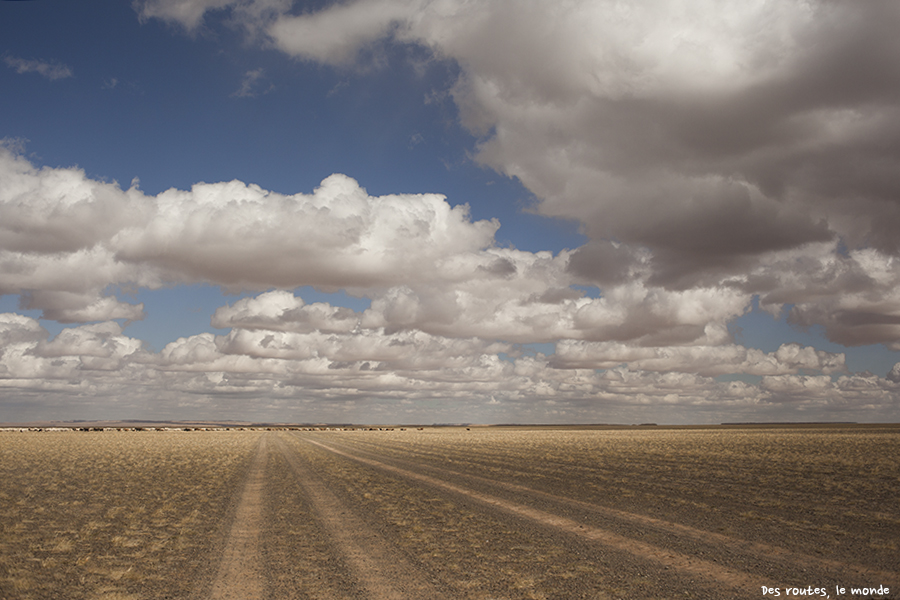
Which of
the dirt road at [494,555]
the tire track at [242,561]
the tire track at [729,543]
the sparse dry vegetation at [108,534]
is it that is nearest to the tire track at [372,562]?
the dirt road at [494,555]

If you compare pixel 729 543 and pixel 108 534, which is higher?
pixel 729 543

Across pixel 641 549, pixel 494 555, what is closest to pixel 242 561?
pixel 494 555

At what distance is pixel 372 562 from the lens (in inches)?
429

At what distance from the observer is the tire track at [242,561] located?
9094 mm

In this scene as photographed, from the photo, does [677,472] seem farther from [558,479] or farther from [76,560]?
[76,560]

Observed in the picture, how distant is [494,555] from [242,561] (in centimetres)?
510

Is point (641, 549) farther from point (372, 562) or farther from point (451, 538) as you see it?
point (372, 562)

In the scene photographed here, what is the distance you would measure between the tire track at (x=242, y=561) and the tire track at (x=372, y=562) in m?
1.71

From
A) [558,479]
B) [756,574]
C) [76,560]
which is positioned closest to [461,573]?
[756,574]

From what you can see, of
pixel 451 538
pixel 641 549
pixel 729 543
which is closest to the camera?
pixel 641 549

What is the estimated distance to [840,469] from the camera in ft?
97.2

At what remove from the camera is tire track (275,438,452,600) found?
907 cm

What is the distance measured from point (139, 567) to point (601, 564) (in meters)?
9.07

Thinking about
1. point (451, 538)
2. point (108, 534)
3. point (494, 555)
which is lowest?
point (108, 534)
